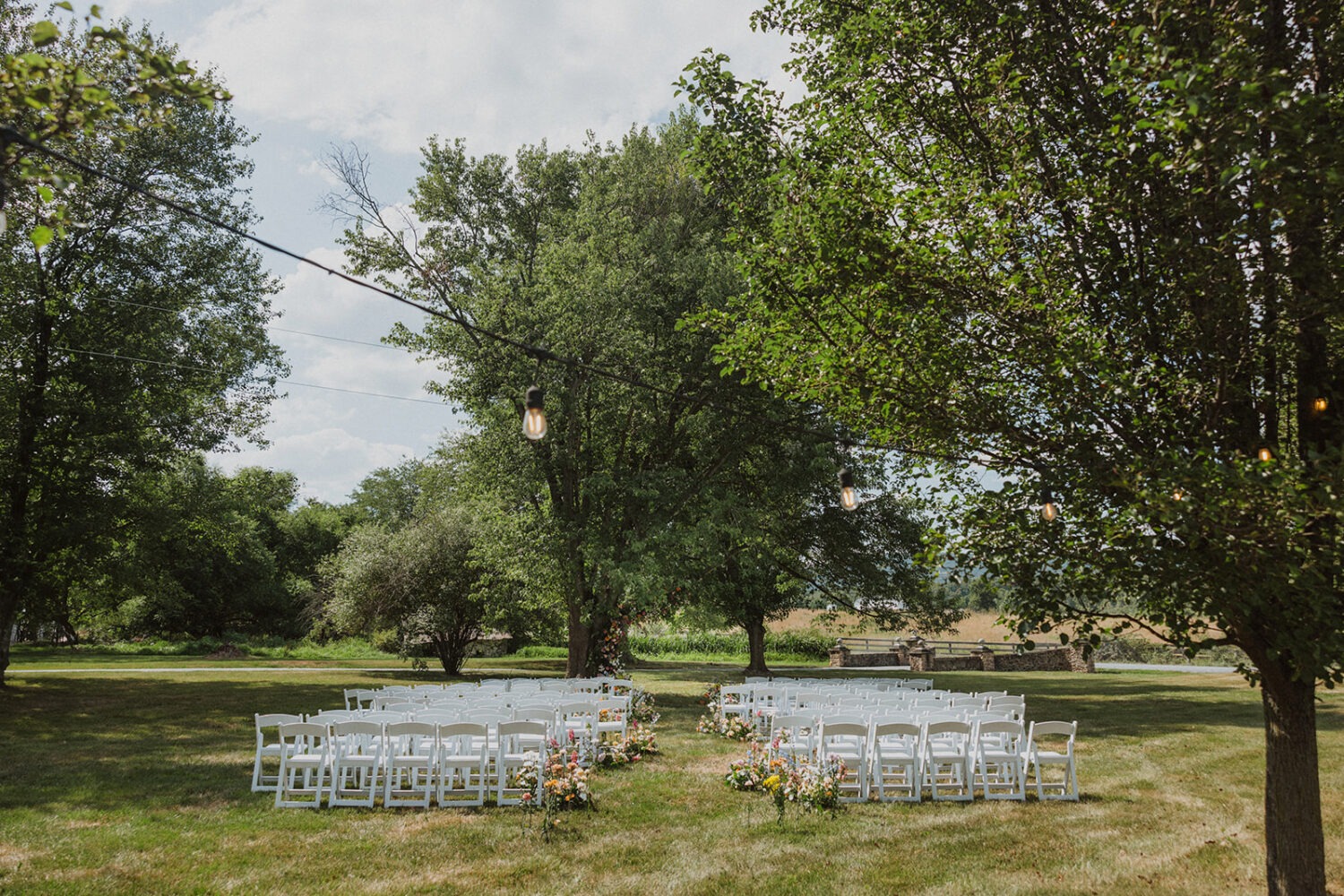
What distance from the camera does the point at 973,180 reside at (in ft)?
17.9

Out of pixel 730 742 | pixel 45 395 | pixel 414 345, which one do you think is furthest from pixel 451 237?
pixel 730 742

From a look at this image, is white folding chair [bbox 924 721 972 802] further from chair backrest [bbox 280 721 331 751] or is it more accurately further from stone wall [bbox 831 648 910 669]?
stone wall [bbox 831 648 910 669]

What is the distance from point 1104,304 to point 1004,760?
561 centimetres

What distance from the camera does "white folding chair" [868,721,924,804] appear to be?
27.6ft

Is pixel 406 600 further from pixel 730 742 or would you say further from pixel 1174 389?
pixel 1174 389

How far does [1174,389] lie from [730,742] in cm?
923

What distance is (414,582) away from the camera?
24938mm

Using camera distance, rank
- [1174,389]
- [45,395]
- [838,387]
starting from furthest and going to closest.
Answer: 1. [45,395]
2. [838,387]
3. [1174,389]

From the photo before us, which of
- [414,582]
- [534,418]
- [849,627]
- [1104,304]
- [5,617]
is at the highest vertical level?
[1104,304]

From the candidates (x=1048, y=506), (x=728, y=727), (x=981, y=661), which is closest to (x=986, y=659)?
(x=981, y=661)

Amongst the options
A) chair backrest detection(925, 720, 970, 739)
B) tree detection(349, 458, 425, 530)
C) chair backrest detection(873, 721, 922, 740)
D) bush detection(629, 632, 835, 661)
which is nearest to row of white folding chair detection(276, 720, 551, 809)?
chair backrest detection(873, 721, 922, 740)

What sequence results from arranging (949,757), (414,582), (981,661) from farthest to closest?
(981,661) < (414,582) < (949,757)

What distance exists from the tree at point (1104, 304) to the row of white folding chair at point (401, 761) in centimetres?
475

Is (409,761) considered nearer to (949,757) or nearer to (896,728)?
(896,728)
